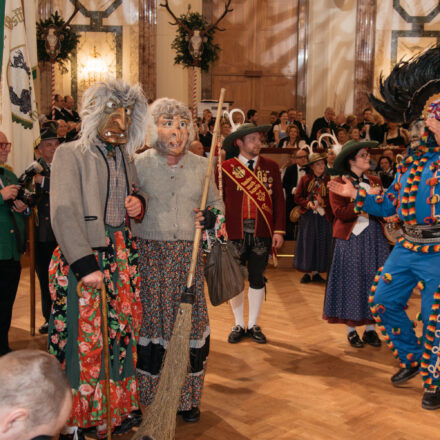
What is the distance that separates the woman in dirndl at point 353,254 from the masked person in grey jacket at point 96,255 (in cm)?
209

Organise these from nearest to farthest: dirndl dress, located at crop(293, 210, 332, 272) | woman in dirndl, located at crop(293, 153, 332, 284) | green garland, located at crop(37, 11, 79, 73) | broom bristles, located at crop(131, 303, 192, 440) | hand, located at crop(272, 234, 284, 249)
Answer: broom bristles, located at crop(131, 303, 192, 440) → hand, located at crop(272, 234, 284, 249) → woman in dirndl, located at crop(293, 153, 332, 284) → dirndl dress, located at crop(293, 210, 332, 272) → green garland, located at crop(37, 11, 79, 73)

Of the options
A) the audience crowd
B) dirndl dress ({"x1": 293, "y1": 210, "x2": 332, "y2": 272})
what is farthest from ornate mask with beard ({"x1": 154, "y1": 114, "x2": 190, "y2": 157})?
dirndl dress ({"x1": 293, "y1": 210, "x2": 332, "y2": 272})

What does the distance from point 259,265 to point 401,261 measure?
1359 millimetres

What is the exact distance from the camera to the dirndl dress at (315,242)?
7.06 metres

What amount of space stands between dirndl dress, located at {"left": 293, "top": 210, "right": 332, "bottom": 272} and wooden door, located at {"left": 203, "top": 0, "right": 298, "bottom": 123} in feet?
22.6

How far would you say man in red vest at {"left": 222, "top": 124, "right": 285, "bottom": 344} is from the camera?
4.66m

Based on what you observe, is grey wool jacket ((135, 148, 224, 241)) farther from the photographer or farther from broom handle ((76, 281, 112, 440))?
the photographer

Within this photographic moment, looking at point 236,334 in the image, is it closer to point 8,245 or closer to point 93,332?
point 8,245

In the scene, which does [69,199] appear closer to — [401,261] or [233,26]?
[401,261]

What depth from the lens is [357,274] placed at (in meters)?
4.70

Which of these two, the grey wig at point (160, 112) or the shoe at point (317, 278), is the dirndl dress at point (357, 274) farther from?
the shoe at point (317, 278)

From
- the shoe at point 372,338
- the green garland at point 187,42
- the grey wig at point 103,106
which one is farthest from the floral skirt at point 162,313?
the green garland at point 187,42

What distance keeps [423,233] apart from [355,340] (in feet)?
4.91

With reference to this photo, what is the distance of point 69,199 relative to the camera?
108 inches
